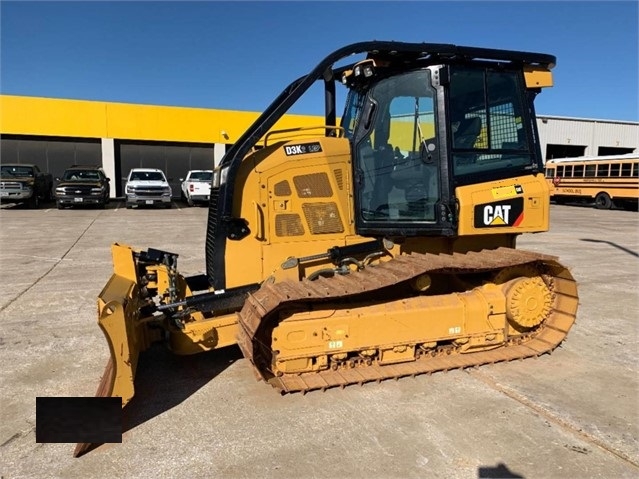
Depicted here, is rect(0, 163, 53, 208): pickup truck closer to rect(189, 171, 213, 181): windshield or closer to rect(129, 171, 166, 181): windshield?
rect(129, 171, 166, 181): windshield

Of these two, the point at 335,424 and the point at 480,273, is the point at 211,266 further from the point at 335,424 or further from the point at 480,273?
the point at 480,273

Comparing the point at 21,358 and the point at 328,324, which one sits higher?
the point at 328,324

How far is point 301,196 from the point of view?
440cm

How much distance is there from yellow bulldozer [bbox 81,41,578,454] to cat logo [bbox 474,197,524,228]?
0.01 metres

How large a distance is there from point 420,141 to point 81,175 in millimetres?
21070

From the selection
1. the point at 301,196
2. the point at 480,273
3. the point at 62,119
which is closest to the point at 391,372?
the point at 480,273

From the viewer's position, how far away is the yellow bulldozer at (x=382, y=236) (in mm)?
4082

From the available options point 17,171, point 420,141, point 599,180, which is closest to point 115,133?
point 17,171

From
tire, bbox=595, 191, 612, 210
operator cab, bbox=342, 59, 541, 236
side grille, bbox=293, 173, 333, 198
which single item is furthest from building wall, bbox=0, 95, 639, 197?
side grille, bbox=293, 173, 333, 198

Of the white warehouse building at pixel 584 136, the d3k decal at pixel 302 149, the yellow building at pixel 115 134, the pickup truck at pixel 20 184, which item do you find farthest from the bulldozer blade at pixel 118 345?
the white warehouse building at pixel 584 136

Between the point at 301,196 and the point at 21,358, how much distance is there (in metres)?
3.14

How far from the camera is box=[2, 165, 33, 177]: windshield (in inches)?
844

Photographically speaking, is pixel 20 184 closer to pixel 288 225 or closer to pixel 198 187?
pixel 198 187

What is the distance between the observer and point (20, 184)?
21203mm
